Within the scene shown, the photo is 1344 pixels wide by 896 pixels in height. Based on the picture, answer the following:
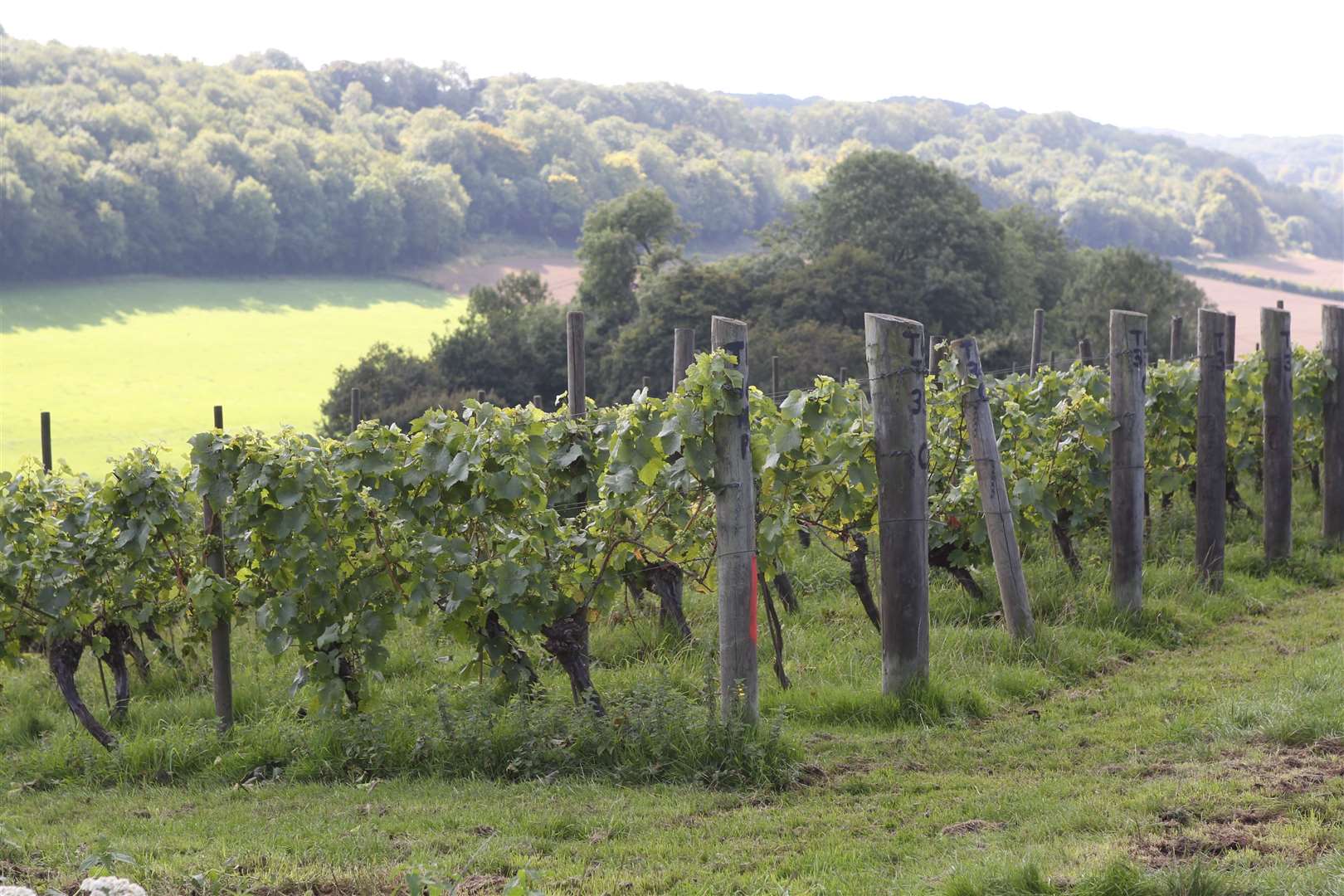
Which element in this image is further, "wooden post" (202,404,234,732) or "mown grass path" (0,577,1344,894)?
Answer: "wooden post" (202,404,234,732)

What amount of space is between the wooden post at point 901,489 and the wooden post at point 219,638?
11.7 feet

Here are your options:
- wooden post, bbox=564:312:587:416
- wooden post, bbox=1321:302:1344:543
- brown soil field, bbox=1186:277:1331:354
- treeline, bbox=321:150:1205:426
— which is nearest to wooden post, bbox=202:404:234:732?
wooden post, bbox=564:312:587:416

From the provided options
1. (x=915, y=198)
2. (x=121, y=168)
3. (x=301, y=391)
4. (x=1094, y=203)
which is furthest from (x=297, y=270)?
(x=1094, y=203)

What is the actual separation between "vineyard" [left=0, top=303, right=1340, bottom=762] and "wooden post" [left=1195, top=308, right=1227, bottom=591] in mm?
2764

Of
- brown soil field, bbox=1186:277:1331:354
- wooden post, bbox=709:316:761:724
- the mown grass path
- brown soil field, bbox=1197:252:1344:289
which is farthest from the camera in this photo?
brown soil field, bbox=1197:252:1344:289

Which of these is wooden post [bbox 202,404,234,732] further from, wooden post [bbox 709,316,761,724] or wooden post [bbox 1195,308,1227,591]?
wooden post [bbox 1195,308,1227,591]

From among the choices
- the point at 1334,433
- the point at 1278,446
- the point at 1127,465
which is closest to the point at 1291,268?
the point at 1334,433

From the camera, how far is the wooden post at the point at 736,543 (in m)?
5.74

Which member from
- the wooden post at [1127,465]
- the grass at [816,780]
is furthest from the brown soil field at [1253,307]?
the grass at [816,780]

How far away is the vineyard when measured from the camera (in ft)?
19.4

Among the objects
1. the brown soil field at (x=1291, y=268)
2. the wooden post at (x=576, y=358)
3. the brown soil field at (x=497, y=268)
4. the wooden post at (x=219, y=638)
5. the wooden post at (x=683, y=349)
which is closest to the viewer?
the wooden post at (x=219, y=638)

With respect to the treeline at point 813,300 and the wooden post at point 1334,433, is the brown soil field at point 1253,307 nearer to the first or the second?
the treeline at point 813,300

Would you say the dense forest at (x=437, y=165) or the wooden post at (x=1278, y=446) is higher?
the dense forest at (x=437, y=165)

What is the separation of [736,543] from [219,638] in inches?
122
